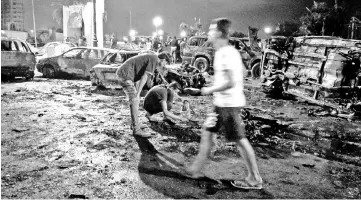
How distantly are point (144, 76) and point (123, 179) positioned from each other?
2.25m

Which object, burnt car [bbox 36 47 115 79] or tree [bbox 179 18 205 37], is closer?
burnt car [bbox 36 47 115 79]

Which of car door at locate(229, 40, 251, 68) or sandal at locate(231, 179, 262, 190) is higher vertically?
car door at locate(229, 40, 251, 68)

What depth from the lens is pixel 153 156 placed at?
4078 mm

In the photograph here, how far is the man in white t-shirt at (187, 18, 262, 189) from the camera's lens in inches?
114

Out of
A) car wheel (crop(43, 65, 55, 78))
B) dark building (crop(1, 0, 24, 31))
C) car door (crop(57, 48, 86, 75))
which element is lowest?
car wheel (crop(43, 65, 55, 78))

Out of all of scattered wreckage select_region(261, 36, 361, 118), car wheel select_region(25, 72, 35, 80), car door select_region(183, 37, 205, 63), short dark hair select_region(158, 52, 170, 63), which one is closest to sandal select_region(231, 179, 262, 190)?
short dark hair select_region(158, 52, 170, 63)

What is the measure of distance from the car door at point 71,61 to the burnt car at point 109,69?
253 cm

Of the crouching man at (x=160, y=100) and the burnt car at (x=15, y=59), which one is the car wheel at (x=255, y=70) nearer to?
the crouching man at (x=160, y=100)

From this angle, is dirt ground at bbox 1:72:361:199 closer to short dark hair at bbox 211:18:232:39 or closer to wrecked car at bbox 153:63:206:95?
short dark hair at bbox 211:18:232:39

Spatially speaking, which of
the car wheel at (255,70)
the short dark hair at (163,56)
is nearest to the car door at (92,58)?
the short dark hair at (163,56)

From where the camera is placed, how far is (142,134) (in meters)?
4.97

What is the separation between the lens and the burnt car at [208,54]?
47.1 feet

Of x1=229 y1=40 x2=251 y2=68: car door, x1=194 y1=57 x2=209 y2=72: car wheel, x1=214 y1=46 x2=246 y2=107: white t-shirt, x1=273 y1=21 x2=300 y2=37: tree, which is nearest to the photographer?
x1=214 y1=46 x2=246 y2=107: white t-shirt

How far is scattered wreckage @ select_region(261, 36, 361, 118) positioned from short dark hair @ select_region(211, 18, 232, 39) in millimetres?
Result: 5464
